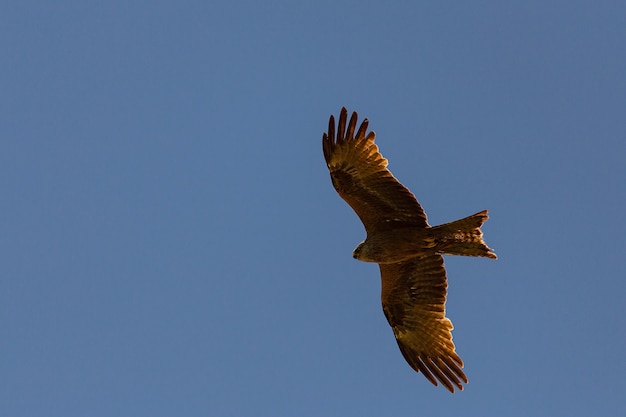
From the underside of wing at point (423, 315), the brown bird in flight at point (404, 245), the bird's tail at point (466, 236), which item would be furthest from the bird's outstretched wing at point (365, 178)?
the underside of wing at point (423, 315)

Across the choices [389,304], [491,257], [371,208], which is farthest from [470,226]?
[389,304]

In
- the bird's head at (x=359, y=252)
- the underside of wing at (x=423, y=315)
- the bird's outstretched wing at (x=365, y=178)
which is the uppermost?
the bird's outstretched wing at (x=365, y=178)

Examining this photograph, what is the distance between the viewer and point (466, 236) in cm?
1127

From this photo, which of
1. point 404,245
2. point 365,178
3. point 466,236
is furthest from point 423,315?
point 365,178

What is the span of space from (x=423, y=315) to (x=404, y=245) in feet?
5.03

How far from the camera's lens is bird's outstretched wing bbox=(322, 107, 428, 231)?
1145 centimetres

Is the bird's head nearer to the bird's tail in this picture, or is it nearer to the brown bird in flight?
the brown bird in flight

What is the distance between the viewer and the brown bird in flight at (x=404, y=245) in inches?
451

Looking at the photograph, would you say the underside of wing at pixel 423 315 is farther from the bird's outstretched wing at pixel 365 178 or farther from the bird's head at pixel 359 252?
the bird's outstretched wing at pixel 365 178

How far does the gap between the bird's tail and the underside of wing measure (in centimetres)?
81

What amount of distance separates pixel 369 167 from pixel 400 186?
1.71ft

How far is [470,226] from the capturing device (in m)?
11.2

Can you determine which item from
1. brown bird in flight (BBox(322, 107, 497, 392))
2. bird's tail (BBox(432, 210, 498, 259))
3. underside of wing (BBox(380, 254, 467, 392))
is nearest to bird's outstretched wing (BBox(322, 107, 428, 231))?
brown bird in flight (BBox(322, 107, 497, 392))

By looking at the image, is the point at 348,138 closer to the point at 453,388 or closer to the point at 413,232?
the point at 413,232
